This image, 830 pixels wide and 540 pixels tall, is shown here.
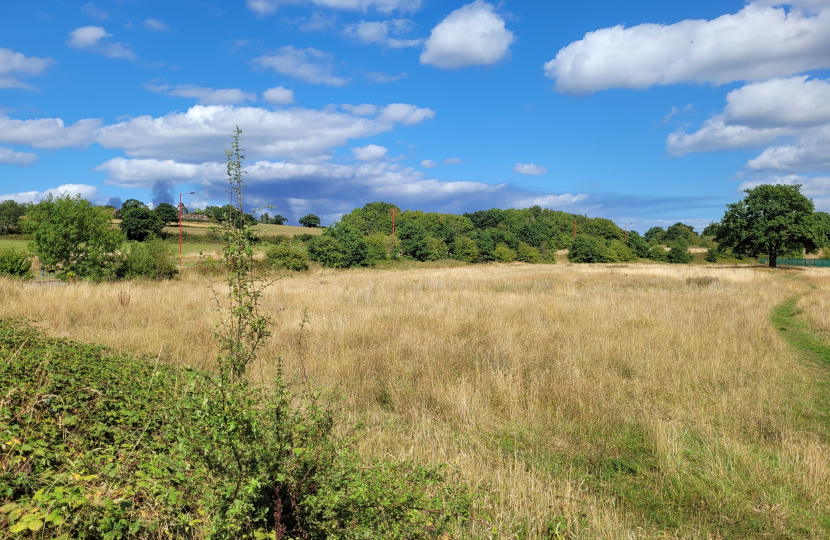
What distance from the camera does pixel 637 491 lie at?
13.9ft

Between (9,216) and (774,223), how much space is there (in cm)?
9113

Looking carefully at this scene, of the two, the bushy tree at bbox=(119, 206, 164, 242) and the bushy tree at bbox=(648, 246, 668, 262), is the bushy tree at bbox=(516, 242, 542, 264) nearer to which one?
the bushy tree at bbox=(648, 246, 668, 262)

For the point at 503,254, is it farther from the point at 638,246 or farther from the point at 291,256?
the point at 291,256

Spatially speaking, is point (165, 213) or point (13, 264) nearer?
point (13, 264)

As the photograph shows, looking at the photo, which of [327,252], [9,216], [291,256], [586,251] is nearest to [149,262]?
[291,256]

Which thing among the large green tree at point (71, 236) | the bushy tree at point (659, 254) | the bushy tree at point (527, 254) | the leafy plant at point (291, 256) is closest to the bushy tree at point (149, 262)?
the large green tree at point (71, 236)

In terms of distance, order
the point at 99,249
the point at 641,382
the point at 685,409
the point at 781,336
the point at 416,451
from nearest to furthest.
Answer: the point at 416,451
the point at 685,409
the point at 641,382
the point at 781,336
the point at 99,249

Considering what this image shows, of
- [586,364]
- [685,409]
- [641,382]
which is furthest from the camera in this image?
[586,364]

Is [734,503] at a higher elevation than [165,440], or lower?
lower

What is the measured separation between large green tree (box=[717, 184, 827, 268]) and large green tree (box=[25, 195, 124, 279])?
5129 cm

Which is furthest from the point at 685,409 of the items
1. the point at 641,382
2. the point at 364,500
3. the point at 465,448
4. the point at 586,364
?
the point at 364,500

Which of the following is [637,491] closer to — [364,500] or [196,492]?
[364,500]

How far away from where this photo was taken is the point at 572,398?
243 inches

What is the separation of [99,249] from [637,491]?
22.0 m
